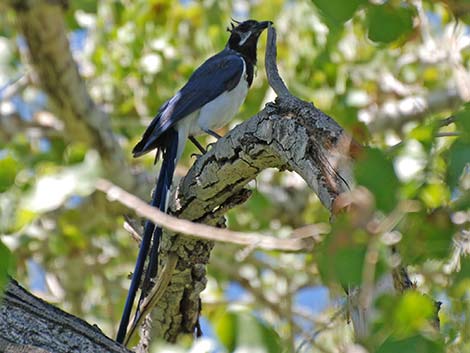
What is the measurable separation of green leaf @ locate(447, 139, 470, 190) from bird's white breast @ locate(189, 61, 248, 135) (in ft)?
8.52

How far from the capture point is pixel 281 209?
4.88 meters

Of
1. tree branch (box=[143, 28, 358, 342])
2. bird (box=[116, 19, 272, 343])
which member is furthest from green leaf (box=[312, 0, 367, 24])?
→ bird (box=[116, 19, 272, 343])

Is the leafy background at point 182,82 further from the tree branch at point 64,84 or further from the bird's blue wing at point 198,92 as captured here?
the bird's blue wing at point 198,92

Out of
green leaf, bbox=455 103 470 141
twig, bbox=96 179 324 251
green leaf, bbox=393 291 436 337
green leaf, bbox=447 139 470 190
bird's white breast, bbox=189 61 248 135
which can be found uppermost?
bird's white breast, bbox=189 61 248 135

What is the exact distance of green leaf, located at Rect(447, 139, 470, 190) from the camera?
1037 mm

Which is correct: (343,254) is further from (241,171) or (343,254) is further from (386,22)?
(241,171)

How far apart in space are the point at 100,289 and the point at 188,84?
207 cm

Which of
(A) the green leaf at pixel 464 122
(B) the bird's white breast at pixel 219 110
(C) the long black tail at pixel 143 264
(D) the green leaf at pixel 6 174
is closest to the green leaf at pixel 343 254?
(A) the green leaf at pixel 464 122

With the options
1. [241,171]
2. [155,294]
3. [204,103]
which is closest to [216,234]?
[241,171]

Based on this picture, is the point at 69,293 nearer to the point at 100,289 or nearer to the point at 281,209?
the point at 100,289

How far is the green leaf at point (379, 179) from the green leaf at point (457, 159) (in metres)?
0.07

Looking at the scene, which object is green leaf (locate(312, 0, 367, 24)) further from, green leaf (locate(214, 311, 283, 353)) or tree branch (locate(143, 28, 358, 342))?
tree branch (locate(143, 28, 358, 342))

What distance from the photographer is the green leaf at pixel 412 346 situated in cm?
96

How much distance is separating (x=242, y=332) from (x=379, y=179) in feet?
0.70
